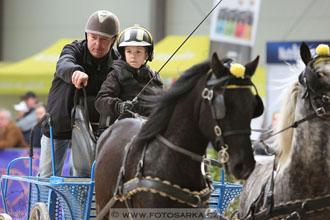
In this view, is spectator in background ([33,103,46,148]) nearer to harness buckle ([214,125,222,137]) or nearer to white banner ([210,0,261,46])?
white banner ([210,0,261,46])

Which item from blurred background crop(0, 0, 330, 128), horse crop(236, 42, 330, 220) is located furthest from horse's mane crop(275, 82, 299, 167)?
blurred background crop(0, 0, 330, 128)

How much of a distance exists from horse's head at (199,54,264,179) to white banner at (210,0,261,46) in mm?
7194

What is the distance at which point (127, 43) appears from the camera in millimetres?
4781

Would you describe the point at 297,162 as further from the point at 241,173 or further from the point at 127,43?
the point at 127,43

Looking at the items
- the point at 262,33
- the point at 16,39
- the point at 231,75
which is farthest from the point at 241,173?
the point at 16,39

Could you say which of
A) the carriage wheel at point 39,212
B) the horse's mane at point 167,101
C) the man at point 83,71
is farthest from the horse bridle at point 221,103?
the carriage wheel at point 39,212

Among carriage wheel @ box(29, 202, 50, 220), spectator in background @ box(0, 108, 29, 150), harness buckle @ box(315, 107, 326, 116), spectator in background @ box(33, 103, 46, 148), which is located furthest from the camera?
spectator in background @ box(33, 103, 46, 148)

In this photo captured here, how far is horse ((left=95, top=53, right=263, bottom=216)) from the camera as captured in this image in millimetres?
3367

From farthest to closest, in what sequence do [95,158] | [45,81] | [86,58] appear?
[45,81]
[86,58]
[95,158]

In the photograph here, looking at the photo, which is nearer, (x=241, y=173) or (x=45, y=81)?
(x=241, y=173)

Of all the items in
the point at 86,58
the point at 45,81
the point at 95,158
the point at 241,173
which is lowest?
the point at 45,81

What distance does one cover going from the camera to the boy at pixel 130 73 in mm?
4684

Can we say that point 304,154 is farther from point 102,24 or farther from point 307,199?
point 102,24

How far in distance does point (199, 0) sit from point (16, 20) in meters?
6.27
